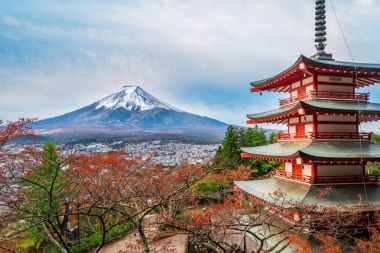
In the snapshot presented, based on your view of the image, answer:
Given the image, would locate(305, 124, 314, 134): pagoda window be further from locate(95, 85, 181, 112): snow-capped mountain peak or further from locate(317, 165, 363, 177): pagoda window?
locate(95, 85, 181, 112): snow-capped mountain peak

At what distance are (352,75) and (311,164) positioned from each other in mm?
4382

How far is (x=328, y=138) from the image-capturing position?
1148 centimetres

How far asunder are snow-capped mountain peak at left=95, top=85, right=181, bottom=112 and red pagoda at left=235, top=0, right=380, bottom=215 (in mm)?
89635

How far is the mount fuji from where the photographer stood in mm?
81062

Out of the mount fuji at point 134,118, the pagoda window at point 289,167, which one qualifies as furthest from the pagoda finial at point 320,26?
the mount fuji at point 134,118

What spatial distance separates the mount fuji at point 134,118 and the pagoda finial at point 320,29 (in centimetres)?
6429

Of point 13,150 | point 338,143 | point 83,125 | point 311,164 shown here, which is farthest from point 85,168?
point 83,125

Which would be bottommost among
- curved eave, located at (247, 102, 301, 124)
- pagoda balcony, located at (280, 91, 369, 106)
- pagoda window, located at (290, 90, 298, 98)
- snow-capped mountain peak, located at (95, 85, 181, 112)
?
curved eave, located at (247, 102, 301, 124)

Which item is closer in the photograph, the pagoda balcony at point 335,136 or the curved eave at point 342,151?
Answer: the curved eave at point 342,151

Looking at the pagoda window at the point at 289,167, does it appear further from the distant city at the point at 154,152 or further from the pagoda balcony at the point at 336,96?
the distant city at the point at 154,152

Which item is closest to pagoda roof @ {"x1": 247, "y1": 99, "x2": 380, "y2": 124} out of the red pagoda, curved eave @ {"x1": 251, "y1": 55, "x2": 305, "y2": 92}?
the red pagoda

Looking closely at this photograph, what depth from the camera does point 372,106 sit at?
11766 millimetres

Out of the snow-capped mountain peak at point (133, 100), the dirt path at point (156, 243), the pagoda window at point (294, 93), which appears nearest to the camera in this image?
the pagoda window at point (294, 93)

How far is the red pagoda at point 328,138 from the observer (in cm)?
1029
